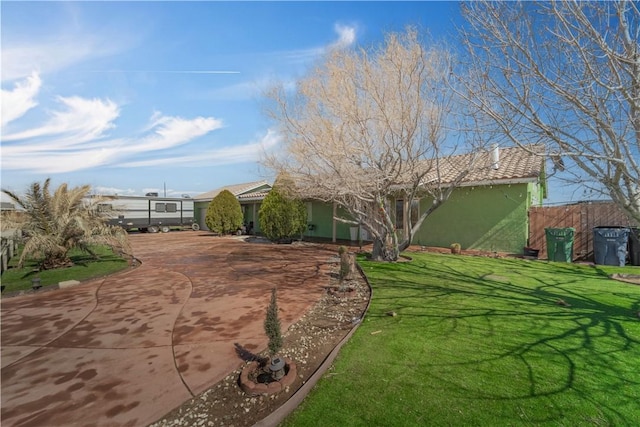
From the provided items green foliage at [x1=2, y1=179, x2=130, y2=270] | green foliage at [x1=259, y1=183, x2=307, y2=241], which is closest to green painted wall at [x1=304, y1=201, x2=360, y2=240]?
green foliage at [x1=259, y1=183, x2=307, y2=241]

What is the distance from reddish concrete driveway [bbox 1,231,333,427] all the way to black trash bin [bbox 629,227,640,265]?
9.51 meters

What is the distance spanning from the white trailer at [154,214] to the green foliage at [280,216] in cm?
1109

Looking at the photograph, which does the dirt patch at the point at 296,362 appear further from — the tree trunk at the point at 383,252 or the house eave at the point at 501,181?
the house eave at the point at 501,181

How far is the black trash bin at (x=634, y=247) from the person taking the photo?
884 cm

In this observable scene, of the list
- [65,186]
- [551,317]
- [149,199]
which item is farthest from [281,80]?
[149,199]

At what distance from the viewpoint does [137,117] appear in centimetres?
820

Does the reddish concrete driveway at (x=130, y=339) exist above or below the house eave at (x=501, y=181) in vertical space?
below

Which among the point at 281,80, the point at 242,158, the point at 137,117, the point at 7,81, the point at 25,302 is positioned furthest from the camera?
the point at 242,158

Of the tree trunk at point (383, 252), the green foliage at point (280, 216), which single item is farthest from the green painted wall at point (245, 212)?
the tree trunk at point (383, 252)

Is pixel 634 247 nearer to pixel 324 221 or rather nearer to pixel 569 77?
pixel 569 77

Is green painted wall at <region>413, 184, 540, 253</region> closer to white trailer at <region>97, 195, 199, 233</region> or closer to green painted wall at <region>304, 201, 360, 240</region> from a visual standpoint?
green painted wall at <region>304, 201, 360, 240</region>

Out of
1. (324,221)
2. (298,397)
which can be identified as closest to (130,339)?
(298,397)

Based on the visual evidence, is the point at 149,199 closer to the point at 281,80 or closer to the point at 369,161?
the point at 281,80

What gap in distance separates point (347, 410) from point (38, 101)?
7.22 m
